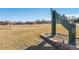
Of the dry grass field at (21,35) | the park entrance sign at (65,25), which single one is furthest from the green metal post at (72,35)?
the dry grass field at (21,35)

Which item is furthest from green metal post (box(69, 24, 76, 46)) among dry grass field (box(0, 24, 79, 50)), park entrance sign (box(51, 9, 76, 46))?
dry grass field (box(0, 24, 79, 50))

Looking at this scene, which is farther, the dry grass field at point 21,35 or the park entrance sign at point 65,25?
the dry grass field at point 21,35

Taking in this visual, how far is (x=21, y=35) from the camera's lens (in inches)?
154

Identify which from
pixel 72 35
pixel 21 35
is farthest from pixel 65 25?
pixel 21 35

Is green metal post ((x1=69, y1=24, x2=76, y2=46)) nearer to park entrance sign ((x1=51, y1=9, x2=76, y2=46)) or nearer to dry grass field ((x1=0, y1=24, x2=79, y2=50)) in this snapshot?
park entrance sign ((x1=51, y1=9, x2=76, y2=46))

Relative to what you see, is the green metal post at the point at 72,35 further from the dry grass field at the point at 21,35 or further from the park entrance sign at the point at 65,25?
the dry grass field at the point at 21,35

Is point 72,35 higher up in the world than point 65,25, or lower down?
lower down

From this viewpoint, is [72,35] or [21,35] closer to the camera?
[72,35]

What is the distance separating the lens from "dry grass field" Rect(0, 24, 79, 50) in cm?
388

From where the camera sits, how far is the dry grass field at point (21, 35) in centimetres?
388

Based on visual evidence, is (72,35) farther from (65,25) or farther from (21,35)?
(21,35)
